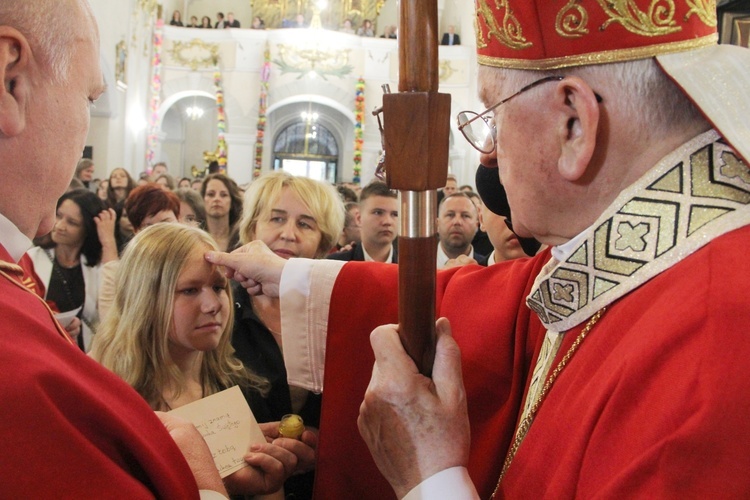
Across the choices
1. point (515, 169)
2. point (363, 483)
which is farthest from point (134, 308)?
point (515, 169)

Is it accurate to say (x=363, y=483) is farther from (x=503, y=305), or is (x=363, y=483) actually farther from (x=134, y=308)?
(x=134, y=308)

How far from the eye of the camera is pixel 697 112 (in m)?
0.94

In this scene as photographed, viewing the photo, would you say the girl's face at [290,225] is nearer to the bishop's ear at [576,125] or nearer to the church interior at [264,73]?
the bishop's ear at [576,125]

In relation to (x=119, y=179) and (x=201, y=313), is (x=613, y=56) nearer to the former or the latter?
(x=201, y=313)

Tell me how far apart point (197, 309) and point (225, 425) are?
48cm

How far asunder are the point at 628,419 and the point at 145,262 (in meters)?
1.55

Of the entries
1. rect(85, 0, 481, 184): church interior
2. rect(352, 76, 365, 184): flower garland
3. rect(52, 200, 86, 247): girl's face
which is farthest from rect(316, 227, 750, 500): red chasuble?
rect(352, 76, 365, 184): flower garland

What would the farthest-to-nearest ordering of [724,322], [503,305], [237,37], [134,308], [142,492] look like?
[237,37] → [134,308] → [503,305] → [142,492] → [724,322]

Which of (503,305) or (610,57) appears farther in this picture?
(503,305)

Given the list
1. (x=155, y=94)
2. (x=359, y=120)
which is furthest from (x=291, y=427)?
(x=155, y=94)

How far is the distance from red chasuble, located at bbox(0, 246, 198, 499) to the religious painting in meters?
13.0

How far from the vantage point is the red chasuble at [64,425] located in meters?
0.77

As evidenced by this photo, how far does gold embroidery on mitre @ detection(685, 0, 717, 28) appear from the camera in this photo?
3.23ft

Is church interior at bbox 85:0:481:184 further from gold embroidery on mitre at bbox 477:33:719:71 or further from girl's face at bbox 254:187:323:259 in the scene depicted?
gold embroidery on mitre at bbox 477:33:719:71
